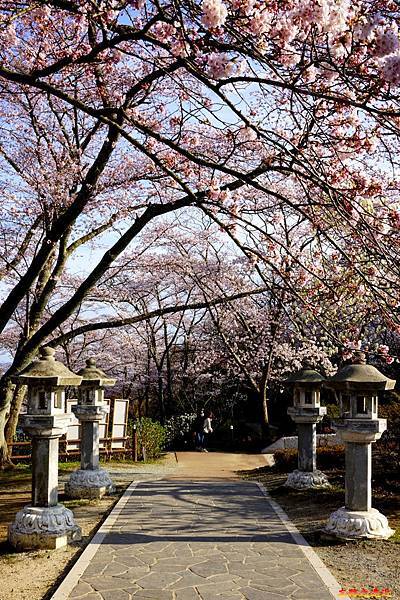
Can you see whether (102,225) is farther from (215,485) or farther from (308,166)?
(308,166)

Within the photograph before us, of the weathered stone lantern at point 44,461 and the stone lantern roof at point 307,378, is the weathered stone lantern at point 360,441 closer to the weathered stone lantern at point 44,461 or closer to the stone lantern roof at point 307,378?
the stone lantern roof at point 307,378

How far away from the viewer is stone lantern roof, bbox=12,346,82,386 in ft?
23.5

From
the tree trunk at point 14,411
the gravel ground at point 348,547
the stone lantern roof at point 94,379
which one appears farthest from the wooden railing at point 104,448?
the gravel ground at point 348,547

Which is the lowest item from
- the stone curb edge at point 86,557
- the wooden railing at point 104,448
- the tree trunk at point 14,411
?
the wooden railing at point 104,448

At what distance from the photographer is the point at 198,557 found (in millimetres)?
6648

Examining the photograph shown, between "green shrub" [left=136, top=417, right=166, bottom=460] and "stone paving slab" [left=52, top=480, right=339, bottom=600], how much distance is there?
7.46m

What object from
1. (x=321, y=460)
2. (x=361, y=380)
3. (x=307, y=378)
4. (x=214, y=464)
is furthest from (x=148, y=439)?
(x=361, y=380)

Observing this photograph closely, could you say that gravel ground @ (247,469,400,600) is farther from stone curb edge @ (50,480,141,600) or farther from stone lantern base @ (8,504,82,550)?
stone lantern base @ (8,504,82,550)

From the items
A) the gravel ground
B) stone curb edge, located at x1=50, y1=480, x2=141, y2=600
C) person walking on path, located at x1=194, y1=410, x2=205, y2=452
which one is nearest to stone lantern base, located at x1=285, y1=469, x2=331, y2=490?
the gravel ground

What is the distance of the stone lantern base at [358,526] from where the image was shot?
7143 millimetres

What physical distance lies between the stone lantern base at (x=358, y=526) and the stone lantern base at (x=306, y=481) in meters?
2.95

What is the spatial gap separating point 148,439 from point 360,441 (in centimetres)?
1106

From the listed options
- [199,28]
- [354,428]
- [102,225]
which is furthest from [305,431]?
[199,28]

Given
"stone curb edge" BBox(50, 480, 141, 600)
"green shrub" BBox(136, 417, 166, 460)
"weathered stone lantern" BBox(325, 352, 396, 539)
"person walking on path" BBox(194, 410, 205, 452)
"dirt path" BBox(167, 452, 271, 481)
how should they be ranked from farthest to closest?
"person walking on path" BBox(194, 410, 205, 452) → "green shrub" BBox(136, 417, 166, 460) → "dirt path" BBox(167, 452, 271, 481) → "weathered stone lantern" BBox(325, 352, 396, 539) → "stone curb edge" BBox(50, 480, 141, 600)
